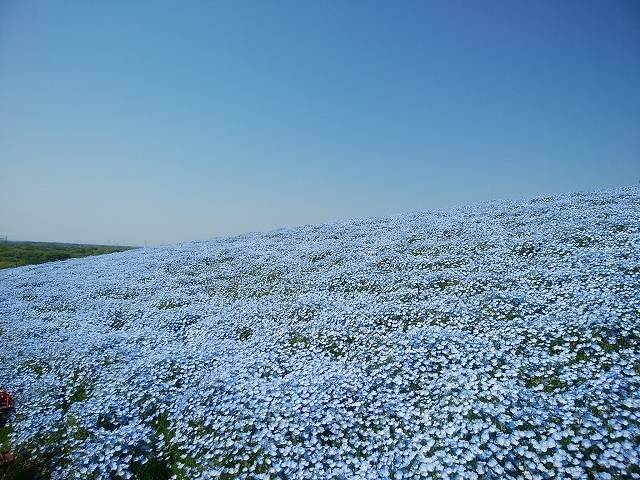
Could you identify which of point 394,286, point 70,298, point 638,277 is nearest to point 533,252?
point 638,277

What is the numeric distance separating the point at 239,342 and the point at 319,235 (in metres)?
12.1

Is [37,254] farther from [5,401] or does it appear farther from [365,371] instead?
[365,371]

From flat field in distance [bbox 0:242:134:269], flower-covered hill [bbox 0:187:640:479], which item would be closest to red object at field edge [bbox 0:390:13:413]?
flower-covered hill [bbox 0:187:640:479]

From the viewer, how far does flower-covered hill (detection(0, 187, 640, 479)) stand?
476cm

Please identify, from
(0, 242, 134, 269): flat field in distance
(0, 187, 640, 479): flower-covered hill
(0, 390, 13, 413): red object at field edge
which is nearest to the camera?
(0, 187, 640, 479): flower-covered hill

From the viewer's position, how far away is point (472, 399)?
17.5 feet

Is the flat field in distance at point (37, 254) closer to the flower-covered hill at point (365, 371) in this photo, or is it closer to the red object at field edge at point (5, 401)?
the flower-covered hill at point (365, 371)

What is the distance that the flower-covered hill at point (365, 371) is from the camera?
4758 millimetres

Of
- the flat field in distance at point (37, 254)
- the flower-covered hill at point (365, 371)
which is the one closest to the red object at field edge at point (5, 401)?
the flower-covered hill at point (365, 371)

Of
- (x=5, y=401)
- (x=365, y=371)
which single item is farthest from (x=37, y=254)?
(x=365, y=371)

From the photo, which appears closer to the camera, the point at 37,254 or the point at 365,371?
the point at 365,371

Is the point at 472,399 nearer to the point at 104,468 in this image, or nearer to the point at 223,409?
the point at 223,409

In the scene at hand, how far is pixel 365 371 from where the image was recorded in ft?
21.7

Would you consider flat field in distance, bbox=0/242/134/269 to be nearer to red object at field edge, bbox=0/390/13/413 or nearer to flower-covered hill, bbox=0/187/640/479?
flower-covered hill, bbox=0/187/640/479
